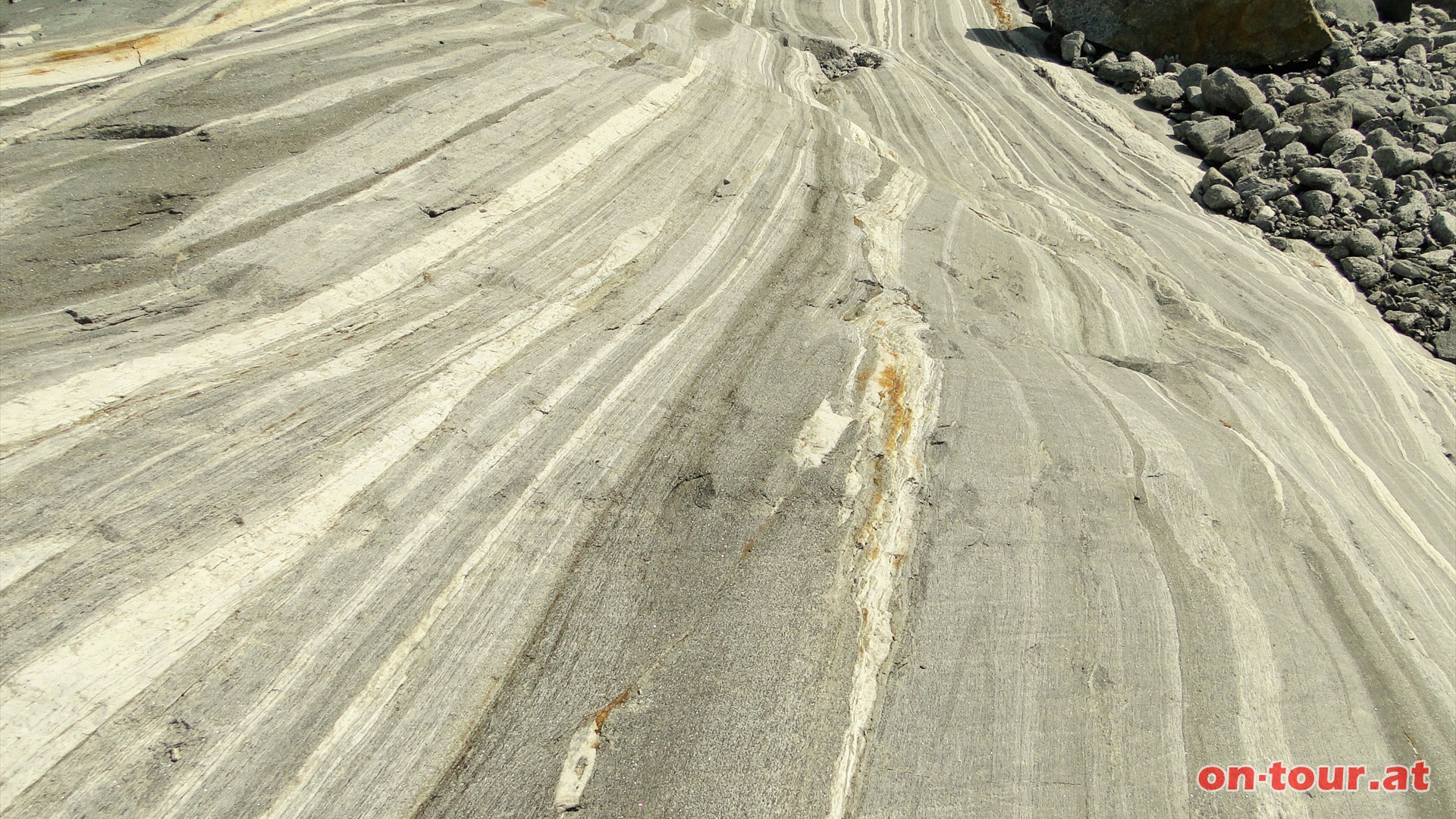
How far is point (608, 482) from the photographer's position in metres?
3.83

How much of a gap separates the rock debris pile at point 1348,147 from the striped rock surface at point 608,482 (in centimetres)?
226

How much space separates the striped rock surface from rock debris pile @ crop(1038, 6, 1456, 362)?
2256 mm

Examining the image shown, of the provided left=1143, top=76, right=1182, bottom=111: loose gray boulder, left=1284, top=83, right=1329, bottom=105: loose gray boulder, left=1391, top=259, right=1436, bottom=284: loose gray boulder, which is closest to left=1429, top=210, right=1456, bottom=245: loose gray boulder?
left=1391, top=259, right=1436, bottom=284: loose gray boulder

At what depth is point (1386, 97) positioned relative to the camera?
35.2ft

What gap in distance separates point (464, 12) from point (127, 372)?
5.36 meters

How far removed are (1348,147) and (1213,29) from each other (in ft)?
10.9

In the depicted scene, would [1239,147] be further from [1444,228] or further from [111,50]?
[111,50]

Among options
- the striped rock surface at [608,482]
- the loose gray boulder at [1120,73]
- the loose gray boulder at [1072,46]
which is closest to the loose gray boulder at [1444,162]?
the loose gray boulder at [1120,73]

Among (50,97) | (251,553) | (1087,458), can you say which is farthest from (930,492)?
(50,97)

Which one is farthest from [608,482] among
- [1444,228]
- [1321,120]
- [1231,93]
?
[1231,93]

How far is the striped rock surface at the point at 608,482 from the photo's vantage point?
2.87m

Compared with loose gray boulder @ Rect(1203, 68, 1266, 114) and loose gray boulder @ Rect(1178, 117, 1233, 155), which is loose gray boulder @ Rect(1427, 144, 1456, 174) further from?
loose gray boulder @ Rect(1178, 117, 1233, 155)

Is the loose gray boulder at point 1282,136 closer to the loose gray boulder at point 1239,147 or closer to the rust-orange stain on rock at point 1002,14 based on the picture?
the loose gray boulder at point 1239,147

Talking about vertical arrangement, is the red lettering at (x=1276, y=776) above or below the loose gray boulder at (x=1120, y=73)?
below
